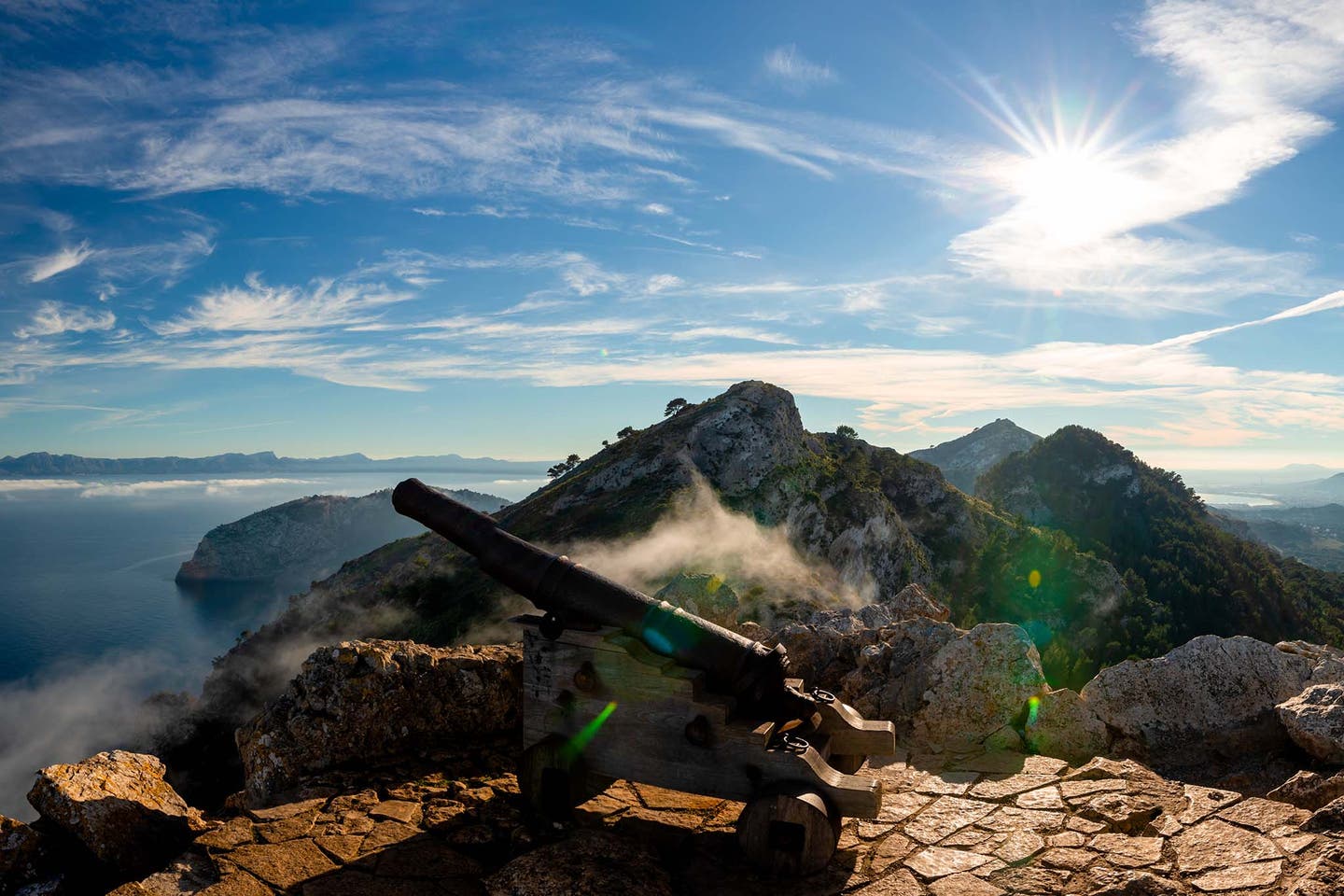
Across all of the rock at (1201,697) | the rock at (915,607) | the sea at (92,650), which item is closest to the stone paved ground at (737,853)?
the rock at (1201,697)

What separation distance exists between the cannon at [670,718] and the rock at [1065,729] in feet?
6.54

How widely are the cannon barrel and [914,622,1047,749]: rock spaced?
2.48 meters

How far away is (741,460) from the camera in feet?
185

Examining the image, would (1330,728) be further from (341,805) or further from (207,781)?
(207,781)

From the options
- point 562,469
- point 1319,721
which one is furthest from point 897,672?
point 562,469

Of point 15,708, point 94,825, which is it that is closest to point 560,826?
point 94,825

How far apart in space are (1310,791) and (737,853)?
331cm

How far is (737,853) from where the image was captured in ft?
14.3

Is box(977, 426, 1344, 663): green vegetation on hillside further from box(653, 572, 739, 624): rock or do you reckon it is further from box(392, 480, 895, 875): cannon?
box(392, 480, 895, 875): cannon

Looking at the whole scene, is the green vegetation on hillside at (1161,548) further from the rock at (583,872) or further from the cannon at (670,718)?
the rock at (583,872)

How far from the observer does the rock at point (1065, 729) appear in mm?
5945

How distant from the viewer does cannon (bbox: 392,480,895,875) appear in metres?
4.07

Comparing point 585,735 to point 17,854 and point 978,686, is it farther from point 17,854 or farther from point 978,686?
point 978,686

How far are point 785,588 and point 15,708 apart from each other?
118m
